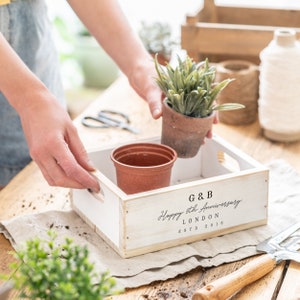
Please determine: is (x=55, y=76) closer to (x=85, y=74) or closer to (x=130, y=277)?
(x=130, y=277)

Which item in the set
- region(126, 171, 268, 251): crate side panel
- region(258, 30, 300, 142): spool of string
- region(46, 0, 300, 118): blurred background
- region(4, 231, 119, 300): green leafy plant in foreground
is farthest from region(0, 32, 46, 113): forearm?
region(46, 0, 300, 118): blurred background

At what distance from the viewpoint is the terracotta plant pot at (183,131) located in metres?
1.52

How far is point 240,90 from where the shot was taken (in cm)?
205

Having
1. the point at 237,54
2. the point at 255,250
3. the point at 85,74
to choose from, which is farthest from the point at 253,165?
the point at 85,74

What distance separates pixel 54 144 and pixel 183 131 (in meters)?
0.28

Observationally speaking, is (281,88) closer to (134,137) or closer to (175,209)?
(134,137)

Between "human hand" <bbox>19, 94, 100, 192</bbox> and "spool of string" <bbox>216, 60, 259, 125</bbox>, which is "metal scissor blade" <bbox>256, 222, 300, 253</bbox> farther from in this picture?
"spool of string" <bbox>216, 60, 259, 125</bbox>

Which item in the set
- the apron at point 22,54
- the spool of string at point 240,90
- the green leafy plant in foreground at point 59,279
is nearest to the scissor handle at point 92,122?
the apron at point 22,54

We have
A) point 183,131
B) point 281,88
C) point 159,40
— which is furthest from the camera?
point 159,40

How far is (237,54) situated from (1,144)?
0.77 meters

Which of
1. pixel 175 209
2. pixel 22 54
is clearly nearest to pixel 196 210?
pixel 175 209

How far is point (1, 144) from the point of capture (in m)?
2.03

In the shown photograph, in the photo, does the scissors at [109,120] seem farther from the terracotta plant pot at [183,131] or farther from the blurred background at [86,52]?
the blurred background at [86,52]

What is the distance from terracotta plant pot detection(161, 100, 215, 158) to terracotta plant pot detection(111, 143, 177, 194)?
0.05m
